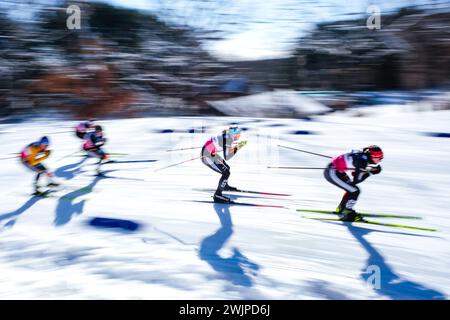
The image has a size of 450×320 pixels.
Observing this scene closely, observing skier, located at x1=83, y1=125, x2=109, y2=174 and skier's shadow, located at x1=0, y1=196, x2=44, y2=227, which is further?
skier, located at x1=83, y1=125, x2=109, y2=174

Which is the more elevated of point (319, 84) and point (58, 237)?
point (319, 84)

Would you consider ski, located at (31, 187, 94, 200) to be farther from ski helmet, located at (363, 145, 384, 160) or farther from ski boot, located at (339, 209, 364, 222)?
ski helmet, located at (363, 145, 384, 160)

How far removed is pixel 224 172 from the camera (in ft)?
19.9

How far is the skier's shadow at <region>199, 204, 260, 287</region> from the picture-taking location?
13.1 feet

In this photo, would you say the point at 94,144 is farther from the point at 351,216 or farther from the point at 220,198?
the point at 351,216

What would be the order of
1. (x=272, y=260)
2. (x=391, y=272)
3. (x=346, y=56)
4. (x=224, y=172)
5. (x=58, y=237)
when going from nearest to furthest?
(x=391, y=272) → (x=272, y=260) → (x=58, y=237) → (x=224, y=172) → (x=346, y=56)

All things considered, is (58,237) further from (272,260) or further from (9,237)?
(272,260)

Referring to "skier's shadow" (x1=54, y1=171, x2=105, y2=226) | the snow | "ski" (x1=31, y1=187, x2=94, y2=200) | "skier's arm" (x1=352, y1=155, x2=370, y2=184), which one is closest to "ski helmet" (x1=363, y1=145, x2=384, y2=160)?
"skier's arm" (x1=352, y1=155, x2=370, y2=184)

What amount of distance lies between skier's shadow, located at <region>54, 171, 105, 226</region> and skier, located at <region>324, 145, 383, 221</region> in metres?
4.06

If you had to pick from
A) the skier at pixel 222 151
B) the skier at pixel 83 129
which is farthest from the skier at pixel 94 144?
the skier at pixel 222 151

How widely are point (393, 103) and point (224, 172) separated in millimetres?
11291

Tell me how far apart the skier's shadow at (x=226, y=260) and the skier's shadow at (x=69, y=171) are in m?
4.33
